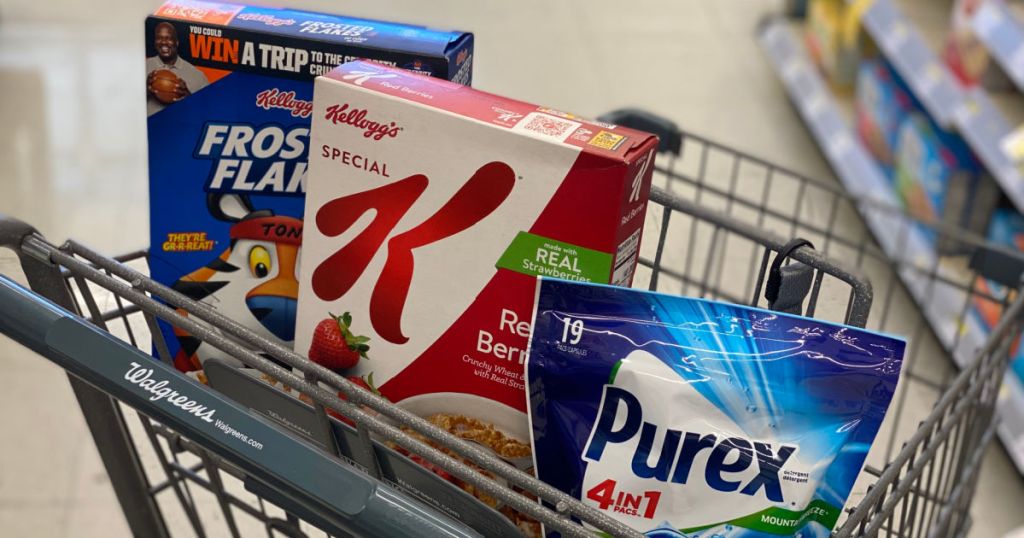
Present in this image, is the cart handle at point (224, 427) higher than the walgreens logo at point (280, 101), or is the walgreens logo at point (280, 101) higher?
the walgreens logo at point (280, 101)

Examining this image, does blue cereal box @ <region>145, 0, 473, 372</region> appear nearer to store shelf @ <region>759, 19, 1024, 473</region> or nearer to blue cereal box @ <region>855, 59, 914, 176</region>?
store shelf @ <region>759, 19, 1024, 473</region>

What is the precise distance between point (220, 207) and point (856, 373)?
56 centimetres

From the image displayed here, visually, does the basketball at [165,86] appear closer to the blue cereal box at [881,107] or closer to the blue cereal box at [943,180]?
the blue cereal box at [943,180]

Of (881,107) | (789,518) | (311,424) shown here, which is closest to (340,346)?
(311,424)

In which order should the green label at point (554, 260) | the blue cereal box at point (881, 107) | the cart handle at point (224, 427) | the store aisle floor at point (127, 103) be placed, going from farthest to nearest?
the blue cereal box at point (881, 107) < the store aisle floor at point (127, 103) < the green label at point (554, 260) < the cart handle at point (224, 427)

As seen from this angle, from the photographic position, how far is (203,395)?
803mm

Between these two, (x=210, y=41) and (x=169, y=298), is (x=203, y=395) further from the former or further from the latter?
(x=210, y=41)

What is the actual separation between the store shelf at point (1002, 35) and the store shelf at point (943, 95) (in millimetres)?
30

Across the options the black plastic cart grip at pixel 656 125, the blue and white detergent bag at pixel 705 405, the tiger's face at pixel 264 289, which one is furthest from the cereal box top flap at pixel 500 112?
the black plastic cart grip at pixel 656 125

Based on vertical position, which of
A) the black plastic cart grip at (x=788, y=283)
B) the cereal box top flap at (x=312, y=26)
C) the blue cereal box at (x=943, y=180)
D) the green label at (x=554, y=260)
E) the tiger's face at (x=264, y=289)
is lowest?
the blue cereal box at (x=943, y=180)

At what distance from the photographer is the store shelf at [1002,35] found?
2.11 m

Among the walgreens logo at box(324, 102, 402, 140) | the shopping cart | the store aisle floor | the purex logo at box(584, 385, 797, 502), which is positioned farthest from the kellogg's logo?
the store aisle floor

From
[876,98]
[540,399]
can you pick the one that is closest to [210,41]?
[540,399]

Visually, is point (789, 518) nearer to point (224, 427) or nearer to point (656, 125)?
point (224, 427)
